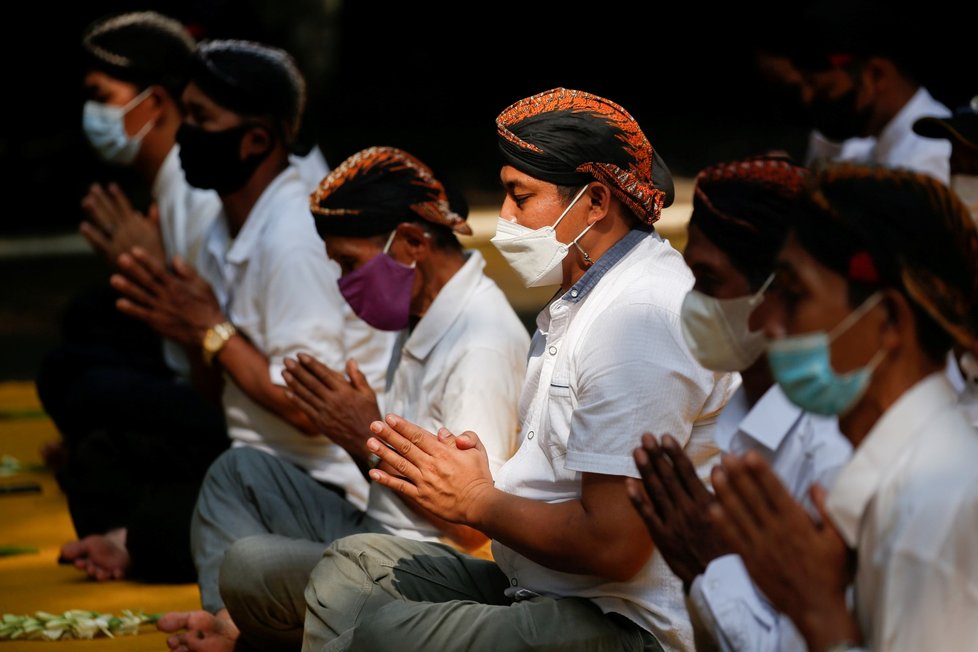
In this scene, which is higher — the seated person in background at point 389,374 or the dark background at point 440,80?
the seated person in background at point 389,374

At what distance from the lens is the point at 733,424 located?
109 inches

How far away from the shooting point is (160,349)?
591 centimetres

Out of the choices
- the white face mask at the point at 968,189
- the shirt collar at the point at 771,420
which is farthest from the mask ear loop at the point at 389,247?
the white face mask at the point at 968,189

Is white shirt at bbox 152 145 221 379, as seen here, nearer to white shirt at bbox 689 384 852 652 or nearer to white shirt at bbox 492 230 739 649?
white shirt at bbox 492 230 739 649

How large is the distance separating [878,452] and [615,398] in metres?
0.76

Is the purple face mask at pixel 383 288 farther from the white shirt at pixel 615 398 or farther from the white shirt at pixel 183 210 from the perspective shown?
the white shirt at pixel 183 210

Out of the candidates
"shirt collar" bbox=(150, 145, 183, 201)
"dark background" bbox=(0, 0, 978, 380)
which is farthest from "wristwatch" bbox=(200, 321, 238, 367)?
"dark background" bbox=(0, 0, 978, 380)

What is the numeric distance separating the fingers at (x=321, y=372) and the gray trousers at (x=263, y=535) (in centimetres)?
42

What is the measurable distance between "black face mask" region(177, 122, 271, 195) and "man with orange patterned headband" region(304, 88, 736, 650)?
1.67m

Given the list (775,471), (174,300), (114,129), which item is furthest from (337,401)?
(114,129)

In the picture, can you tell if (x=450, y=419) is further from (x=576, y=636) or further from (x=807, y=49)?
(x=807, y=49)

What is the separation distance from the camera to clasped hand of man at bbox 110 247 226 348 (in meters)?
4.50

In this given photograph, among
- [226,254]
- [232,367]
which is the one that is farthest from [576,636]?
[226,254]

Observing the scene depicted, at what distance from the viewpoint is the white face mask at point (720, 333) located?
271 centimetres
